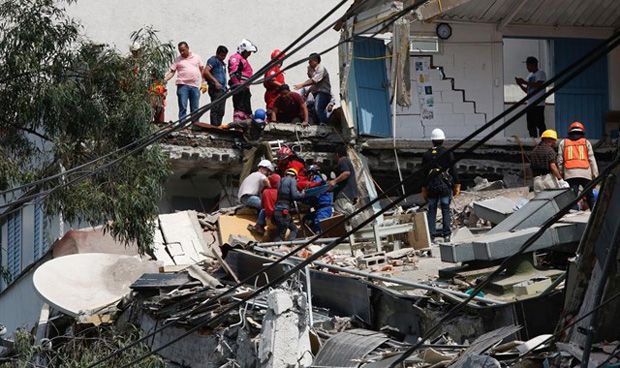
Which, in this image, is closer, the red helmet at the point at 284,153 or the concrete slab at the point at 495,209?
the concrete slab at the point at 495,209

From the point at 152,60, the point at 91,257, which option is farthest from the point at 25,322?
the point at 152,60

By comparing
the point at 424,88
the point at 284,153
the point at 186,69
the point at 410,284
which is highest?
the point at 186,69

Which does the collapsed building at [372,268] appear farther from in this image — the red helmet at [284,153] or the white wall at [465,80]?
the red helmet at [284,153]

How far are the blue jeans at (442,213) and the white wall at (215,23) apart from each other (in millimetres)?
10443

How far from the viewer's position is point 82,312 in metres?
22.0

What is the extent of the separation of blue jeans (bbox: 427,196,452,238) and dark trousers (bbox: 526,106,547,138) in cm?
550

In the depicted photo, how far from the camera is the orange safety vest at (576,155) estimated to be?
2224 cm

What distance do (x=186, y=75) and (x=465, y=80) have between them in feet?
16.2

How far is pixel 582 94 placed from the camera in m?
28.9

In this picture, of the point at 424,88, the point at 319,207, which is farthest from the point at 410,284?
the point at 424,88

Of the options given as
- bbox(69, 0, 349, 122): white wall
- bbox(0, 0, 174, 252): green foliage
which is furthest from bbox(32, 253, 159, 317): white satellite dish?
bbox(69, 0, 349, 122): white wall

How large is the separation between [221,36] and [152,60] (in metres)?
13.4

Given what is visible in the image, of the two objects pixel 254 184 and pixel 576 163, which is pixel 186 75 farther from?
pixel 576 163

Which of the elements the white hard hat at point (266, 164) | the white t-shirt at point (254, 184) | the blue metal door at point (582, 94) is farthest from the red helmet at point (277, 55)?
the blue metal door at point (582, 94)
